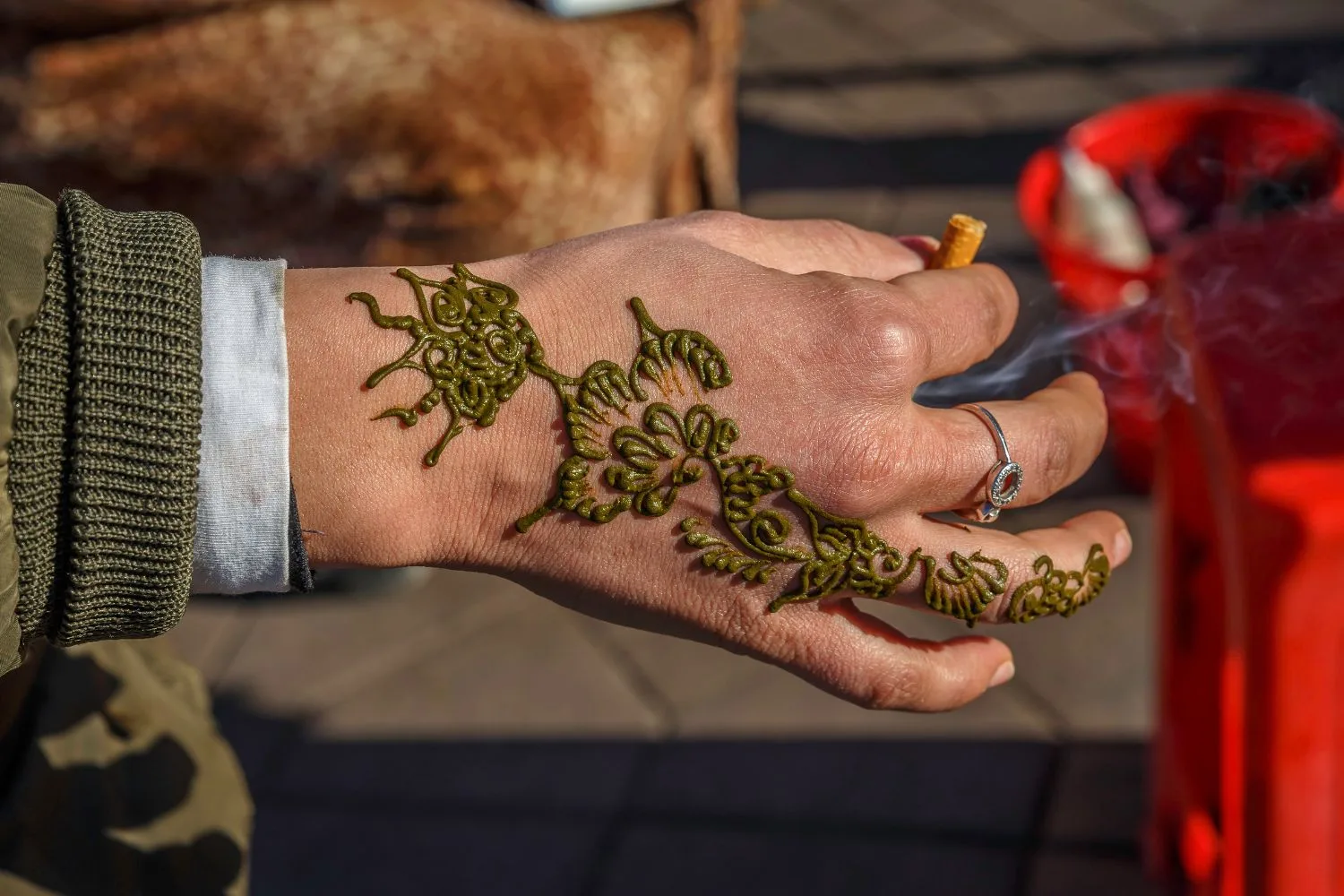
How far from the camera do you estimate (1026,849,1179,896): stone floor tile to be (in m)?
2.30

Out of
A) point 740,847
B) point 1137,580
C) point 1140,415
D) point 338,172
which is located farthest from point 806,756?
point 338,172

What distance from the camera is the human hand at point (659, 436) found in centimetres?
113

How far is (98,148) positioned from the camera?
2.46 m

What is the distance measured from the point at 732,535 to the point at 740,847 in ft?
4.85

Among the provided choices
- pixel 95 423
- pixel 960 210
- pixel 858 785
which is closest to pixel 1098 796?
pixel 858 785

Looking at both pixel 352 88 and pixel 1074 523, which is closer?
pixel 1074 523

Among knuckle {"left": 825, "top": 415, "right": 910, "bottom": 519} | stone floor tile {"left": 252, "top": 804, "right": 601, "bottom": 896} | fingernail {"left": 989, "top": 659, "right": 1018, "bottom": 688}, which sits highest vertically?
knuckle {"left": 825, "top": 415, "right": 910, "bottom": 519}

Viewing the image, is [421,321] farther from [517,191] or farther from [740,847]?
[740,847]

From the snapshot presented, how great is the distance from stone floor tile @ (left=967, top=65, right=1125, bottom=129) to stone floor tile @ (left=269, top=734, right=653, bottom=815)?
9.26 feet

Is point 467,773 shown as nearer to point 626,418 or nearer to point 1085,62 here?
point 626,418

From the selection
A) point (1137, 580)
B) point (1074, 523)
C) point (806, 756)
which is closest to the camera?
point (1074, 523)

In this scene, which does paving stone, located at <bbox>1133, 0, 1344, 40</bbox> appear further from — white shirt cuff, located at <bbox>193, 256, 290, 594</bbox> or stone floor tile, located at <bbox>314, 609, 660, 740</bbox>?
white shirt cuff, located at <bbox>193, 256, 290, 594</bbox>

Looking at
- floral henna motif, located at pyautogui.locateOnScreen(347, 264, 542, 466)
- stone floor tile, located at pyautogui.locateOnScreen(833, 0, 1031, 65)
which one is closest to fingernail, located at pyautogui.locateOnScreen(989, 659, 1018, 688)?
floral henna motif, located at pyautogui.locateOnScreen(347, 264, 542, 466)

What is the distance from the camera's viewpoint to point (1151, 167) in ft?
10.4
